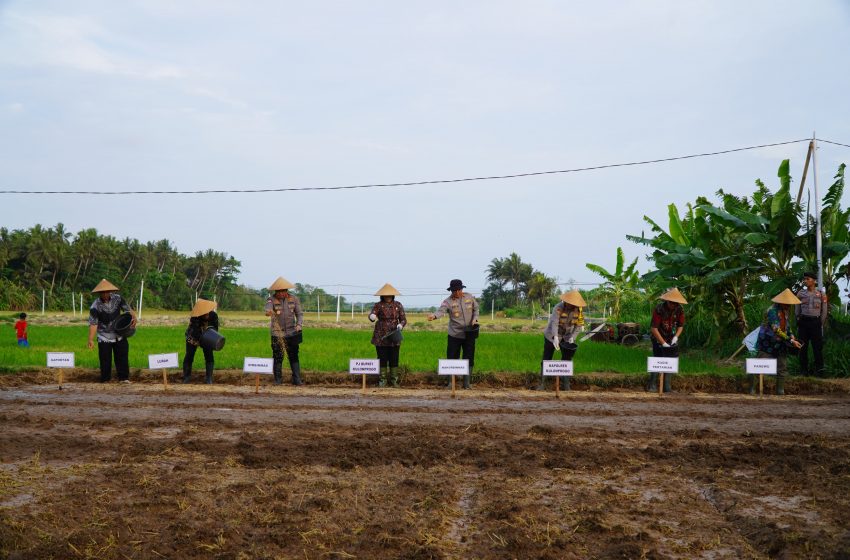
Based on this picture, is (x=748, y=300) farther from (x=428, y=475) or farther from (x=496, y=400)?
(x=428, y=475)

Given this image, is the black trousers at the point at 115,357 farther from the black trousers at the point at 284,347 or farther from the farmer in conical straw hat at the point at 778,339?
the farmer in conical straw hat at the point at 778,339

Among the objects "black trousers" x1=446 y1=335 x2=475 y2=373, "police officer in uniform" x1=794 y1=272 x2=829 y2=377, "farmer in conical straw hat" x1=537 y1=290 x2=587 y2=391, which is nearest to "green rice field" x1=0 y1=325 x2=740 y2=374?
"black trousers" x1=446 y1=335 x2=475 y2=373

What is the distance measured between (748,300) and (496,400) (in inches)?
358

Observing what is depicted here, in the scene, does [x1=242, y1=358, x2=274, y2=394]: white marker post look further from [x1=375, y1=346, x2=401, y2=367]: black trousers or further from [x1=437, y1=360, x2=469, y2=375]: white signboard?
[x1=437, y1=360, x2=469, y2=375]: white signboard

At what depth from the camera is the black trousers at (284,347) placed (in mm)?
13070

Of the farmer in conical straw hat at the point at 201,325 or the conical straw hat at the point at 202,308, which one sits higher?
the conical straw hat at the point at 202,308

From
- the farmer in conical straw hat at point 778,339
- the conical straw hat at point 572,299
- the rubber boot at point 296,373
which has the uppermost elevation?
the conical straw hat at point 572,299

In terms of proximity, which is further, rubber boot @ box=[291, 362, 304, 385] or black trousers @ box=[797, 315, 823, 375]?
black trousers @ box=[797, 315, 823, 375]

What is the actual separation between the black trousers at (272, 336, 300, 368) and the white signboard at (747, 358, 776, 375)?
24.5 feet

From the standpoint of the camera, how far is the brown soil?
5254 mm

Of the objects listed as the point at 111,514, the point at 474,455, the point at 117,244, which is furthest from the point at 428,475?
the point at 117,244

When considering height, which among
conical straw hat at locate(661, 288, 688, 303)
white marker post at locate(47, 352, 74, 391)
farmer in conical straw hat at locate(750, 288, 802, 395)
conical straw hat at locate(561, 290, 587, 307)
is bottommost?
white marker post at locate(47, 352, 74, 391)

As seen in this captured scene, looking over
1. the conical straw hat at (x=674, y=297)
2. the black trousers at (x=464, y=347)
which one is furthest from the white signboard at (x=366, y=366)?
the conical straw hat at (x=674, y=297)

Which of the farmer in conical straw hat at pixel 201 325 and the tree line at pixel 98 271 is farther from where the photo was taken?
the tree line at pixel 98 271
